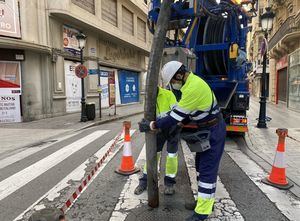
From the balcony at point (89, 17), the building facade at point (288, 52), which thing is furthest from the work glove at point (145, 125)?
the building facade at point (288, 52)

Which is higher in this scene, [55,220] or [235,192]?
[55,220]

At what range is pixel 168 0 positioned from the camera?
11.0ft

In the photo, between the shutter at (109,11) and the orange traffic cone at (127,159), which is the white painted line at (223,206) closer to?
the orange traffic cone at (127,159)

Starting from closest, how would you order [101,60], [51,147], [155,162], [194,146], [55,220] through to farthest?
1. [55,220]
2. [194,146]
3. [155,162]
4. [51,147]
5. [101,60]

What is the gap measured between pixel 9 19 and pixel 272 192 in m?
13.1

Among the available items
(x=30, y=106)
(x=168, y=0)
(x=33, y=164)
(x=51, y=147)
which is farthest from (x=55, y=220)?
(x=30, y=106)

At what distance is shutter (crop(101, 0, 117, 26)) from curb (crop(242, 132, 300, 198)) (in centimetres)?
1607

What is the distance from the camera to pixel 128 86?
26844 millimetres

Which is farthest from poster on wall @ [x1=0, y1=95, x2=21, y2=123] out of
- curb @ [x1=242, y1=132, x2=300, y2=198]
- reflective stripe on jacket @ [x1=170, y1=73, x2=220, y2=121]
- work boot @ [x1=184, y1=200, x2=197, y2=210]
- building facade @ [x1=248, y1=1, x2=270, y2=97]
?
A: building facade @ [x1=248, y1=1, x2=270, y2=97]

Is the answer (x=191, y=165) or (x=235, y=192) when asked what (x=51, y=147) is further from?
(x=235, y=192)

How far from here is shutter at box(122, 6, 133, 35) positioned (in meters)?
24.3

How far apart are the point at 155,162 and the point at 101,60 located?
58.9ft

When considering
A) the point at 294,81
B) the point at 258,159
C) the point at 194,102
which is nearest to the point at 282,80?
the point at 294,81

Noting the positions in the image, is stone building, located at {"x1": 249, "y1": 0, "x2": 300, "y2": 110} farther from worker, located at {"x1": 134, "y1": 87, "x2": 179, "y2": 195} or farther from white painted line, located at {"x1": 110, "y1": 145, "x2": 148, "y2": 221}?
white painted line, located at {"x1": 110, "y1": 145, "x2": 148, "y2": 221}
